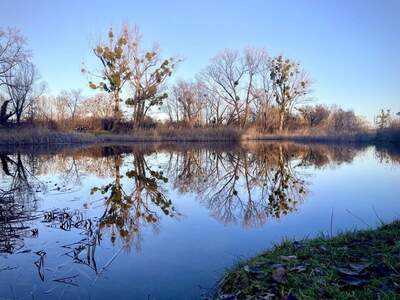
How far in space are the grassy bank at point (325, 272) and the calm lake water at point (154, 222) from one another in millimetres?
442

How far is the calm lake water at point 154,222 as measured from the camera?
9.75 ft

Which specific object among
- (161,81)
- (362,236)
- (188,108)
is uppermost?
(161,81)

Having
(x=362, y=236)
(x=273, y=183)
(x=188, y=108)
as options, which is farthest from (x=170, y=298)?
(x=188, y=108)

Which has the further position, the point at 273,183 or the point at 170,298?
the point at 273,183

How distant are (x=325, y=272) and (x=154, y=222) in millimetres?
2989

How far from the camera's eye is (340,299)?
2061 millimetres

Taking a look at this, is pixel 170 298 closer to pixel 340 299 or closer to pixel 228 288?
pixel 228 288

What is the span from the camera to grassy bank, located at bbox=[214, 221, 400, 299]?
7.18 ft

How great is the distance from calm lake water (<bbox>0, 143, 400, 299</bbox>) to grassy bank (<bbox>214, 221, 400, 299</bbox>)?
17.4 inches

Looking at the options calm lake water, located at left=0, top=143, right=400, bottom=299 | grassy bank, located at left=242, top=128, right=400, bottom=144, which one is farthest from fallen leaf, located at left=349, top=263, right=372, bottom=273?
grassy bank, located at left=242, top=128, right=400, bottom=144

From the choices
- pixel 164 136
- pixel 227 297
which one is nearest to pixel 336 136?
pixel 164 136

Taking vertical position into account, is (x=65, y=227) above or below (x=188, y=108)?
below

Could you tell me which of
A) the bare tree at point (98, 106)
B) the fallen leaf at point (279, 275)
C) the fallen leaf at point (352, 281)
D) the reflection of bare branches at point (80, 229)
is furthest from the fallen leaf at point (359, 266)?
the bare tree at point (98, 106)

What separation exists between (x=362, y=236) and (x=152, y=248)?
2.39 m
